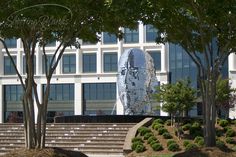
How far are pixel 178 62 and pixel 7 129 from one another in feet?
149

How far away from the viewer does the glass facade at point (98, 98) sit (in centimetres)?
8288

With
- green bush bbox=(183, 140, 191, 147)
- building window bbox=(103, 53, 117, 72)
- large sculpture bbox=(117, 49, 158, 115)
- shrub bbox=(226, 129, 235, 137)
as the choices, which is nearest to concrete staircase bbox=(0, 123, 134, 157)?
green bush bbox=(183, 140, 191, 147)

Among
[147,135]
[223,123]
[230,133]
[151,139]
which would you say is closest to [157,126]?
[147,135]

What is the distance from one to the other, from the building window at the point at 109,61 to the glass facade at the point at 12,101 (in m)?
13.7

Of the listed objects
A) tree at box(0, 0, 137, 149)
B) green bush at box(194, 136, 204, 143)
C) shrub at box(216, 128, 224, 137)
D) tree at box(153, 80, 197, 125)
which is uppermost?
tree at box(0, 0, 137, 149)

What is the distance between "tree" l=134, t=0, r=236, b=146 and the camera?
17984 mm

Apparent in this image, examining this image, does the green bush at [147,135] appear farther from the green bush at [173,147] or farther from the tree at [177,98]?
the tree at [177,98]

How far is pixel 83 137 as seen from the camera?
33906 mm

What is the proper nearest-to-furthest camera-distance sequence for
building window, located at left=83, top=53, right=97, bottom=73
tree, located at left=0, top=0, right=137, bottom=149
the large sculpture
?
1. tree, located at left=0, top=0, right=137, bottom=149
2. the large sculpture
3. building window, located at left=83, top=53, right=97, bottom=73

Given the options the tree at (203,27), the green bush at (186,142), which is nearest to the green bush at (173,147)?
the green bush at (186,142)

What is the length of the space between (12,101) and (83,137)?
182ft

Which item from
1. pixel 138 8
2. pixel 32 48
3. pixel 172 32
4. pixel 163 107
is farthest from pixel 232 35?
pixel 163 107

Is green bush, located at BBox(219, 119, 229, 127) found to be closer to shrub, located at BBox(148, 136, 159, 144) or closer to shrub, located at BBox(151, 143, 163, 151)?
shrub, located at BBox(148, 136, 159, 144)

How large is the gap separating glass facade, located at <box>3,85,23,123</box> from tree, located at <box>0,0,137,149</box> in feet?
217
